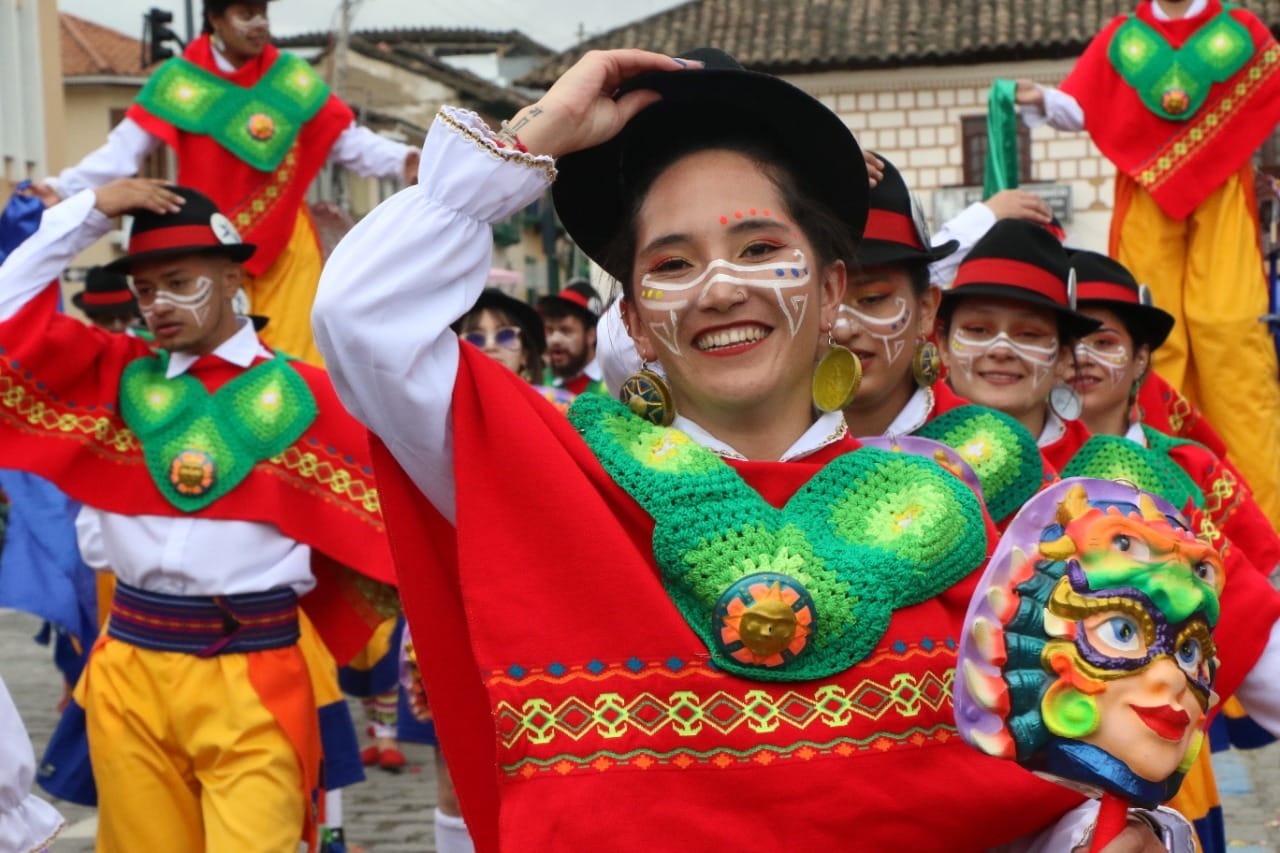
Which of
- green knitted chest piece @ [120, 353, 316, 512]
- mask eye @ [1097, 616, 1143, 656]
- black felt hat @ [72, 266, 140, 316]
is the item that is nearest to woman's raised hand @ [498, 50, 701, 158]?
mask eye @ [1097, 616, 1143, 656]

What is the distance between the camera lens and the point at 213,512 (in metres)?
6.01

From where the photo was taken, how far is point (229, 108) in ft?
28.7

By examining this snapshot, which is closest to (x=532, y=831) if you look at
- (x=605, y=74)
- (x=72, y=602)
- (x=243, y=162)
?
(x=605, y=74)

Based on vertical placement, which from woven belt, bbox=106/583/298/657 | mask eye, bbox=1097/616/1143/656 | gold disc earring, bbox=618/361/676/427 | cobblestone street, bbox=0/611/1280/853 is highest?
gold disc earring, bbox=618/361/676/427

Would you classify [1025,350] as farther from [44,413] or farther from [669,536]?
[44,413]

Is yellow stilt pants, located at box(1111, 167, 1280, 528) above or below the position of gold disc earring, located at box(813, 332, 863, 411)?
below

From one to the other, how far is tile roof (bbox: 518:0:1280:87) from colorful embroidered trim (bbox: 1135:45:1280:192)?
25591 mm

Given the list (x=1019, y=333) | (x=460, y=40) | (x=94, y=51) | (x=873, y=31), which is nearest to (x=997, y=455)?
(x=1019, y=333)

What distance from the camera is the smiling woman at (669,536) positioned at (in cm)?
274

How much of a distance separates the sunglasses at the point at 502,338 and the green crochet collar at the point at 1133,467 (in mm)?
3204

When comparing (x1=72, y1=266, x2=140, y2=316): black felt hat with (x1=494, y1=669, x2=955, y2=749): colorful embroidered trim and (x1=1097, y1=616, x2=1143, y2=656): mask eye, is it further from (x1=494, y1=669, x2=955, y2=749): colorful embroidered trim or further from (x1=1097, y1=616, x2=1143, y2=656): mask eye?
(x1=1097, y1=616, x2=1143, y2=656): mask eye

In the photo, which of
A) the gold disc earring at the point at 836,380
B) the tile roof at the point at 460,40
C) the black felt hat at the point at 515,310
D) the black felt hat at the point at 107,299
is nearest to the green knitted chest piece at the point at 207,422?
the black felt hat at the point at 515,310

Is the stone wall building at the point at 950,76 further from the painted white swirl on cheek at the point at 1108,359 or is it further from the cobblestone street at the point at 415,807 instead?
the painted white swirl on cheek at the point at 1108,359

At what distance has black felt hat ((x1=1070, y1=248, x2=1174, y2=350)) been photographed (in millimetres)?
5684
